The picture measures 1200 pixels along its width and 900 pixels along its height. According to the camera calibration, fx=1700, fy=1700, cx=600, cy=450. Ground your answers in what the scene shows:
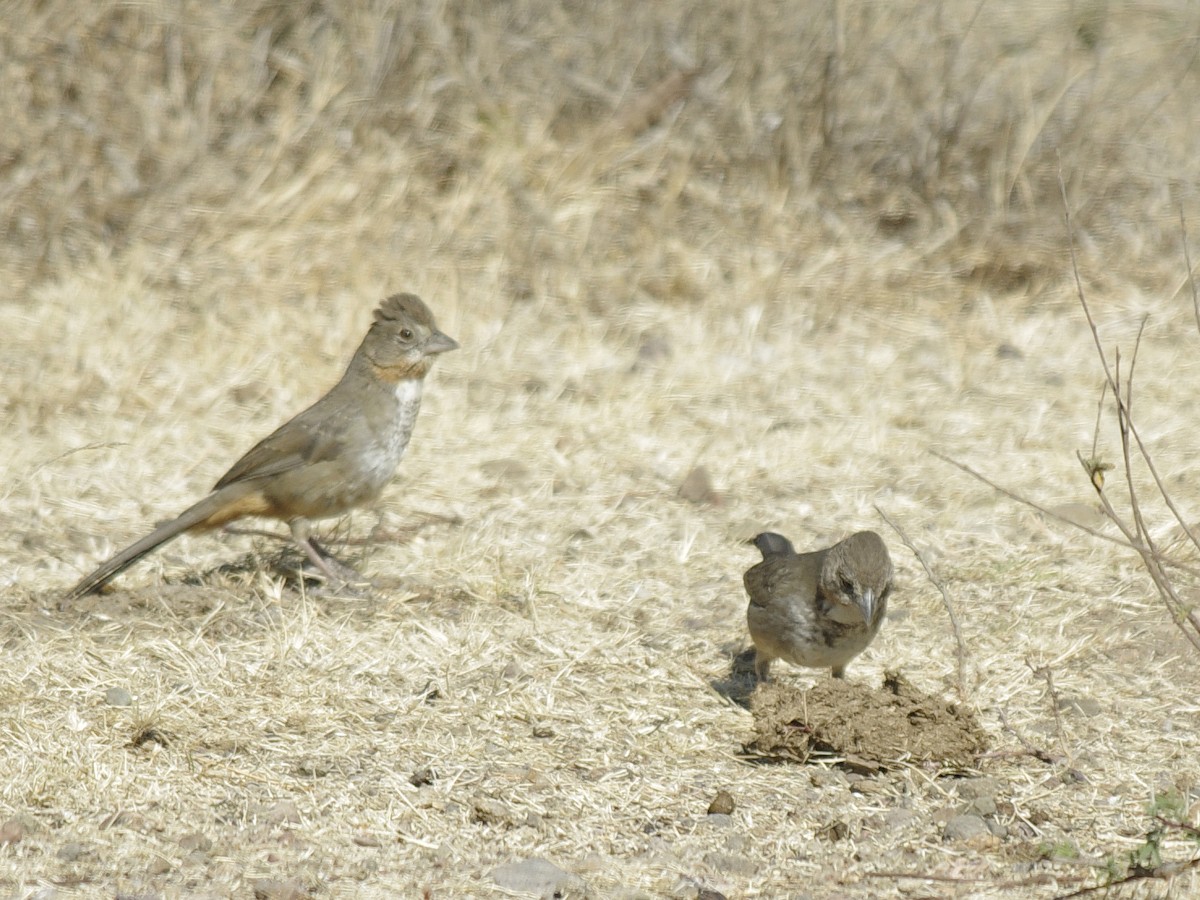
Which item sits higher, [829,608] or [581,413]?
[829,608]

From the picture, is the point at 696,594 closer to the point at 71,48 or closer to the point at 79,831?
the point at 79,831

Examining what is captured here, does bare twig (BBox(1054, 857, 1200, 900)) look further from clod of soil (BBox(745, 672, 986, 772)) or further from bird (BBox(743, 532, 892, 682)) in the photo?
bird (BBox(743, 532, 892, 682))

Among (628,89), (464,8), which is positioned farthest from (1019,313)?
(464,8)

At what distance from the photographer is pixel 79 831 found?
4090 millimetres

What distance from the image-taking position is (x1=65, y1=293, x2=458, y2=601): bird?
616 cm

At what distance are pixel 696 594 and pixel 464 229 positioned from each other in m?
3.89

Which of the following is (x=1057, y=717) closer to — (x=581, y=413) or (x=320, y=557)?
(x=320, y=557)

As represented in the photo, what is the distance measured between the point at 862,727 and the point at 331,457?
2.44 metres

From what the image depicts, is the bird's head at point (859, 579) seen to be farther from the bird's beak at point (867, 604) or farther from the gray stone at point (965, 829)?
the gray stone at point (965, 829)

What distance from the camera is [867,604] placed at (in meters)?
4.96

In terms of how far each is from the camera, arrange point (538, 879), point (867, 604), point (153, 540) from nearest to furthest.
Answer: point (538, 879) < point (867, 604) < point (153, 540)

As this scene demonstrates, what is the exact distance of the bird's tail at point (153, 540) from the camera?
18.9 feet

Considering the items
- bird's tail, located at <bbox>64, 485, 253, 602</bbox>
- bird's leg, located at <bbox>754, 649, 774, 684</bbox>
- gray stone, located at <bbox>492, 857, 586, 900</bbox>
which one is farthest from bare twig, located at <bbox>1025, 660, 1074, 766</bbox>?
bird's tail, located at <bbox>64, 485, 253, 602</bbox>

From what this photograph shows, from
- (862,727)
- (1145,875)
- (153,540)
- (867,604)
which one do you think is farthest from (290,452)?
(1145,875)
